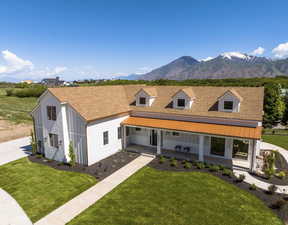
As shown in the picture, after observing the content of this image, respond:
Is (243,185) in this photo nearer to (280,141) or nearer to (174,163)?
(174,163)

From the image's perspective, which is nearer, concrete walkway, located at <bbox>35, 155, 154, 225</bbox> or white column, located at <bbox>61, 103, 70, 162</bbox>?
concrete walkway, located at <bbox>35, 155, 154, 225</bbox>

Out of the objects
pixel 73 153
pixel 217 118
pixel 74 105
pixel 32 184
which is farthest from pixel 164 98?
pixel 32 184

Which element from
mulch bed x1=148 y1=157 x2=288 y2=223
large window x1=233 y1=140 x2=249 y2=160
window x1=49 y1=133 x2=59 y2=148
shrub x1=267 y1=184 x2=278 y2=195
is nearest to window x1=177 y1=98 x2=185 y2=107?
mulch bed x1=148 y1=157 x2=288 y2=223

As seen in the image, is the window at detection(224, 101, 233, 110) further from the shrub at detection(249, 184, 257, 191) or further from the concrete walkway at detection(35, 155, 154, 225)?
the concrete walkway at detection(35, 155, 154, 225)

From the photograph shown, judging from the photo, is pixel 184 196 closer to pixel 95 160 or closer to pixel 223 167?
pixel 223 167

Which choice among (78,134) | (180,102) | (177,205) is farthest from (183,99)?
(177,205)

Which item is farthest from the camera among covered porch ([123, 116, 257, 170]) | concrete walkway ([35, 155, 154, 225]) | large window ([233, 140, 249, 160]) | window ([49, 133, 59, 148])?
large window ([233, 140, 249, 160])

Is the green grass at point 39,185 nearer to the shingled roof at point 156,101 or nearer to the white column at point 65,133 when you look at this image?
the white column at point 65,133

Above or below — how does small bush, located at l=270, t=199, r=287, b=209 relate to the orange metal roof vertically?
below

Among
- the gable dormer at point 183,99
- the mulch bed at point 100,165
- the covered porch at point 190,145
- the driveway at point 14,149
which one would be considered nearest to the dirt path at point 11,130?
the driveway at point 14,149
